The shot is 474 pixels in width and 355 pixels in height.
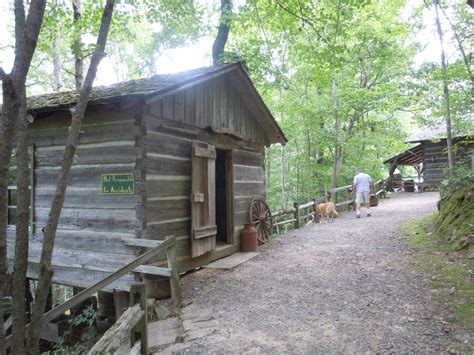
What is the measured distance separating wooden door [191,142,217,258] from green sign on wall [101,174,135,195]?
1405 mm

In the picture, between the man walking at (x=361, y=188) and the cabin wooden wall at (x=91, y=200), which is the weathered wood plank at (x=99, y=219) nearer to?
the cabin wooden wall at (x=91, y=200)

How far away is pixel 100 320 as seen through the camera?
6.70m

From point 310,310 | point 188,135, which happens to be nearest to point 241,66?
point 188,135

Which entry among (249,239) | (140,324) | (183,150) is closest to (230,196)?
(249,239)

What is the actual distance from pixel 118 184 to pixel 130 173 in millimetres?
327

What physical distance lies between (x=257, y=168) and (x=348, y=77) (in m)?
11.6

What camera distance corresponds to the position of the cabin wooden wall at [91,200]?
6430mm

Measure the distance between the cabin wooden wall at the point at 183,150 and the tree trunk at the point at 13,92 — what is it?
2.94m

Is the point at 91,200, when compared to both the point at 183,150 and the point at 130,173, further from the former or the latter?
the point at 183,150

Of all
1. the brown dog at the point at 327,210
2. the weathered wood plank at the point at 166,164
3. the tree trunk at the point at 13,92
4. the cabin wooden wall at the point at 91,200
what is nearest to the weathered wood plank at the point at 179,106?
the weathered wood plank at the point at 166,164

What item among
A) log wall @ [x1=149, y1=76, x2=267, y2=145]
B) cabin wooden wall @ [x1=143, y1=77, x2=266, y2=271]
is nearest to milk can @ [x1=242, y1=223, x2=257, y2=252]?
cabin wooden wall @ [x1=143, y1=77, x2=266, y2=271]

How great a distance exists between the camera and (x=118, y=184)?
6.47 meters

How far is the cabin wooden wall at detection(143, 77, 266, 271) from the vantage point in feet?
21.3

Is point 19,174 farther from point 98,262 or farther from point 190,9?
point 190,9
